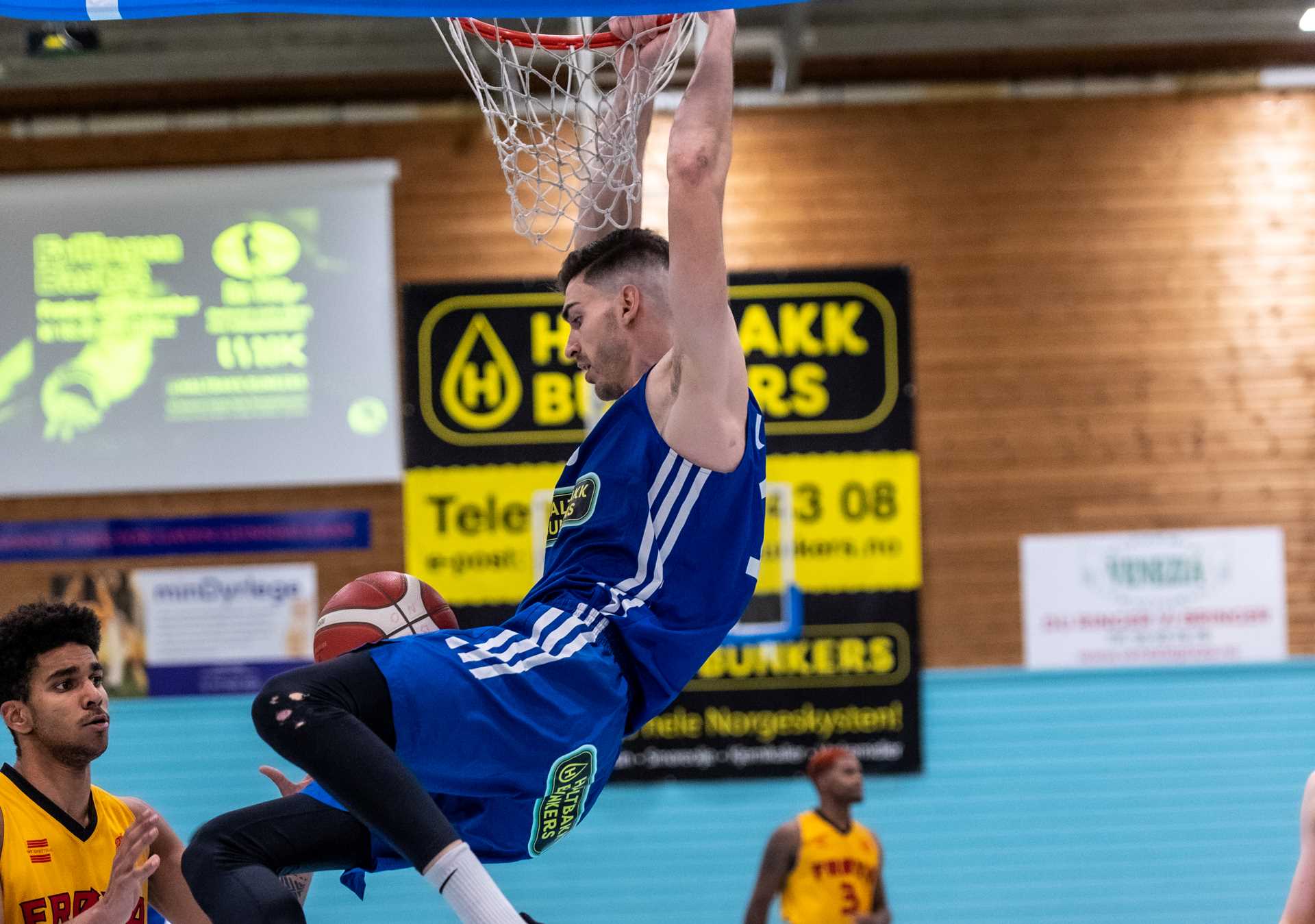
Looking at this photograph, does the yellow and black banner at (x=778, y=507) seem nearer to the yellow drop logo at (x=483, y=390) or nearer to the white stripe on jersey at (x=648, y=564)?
the yellow drop logo at (x=483, y=390)

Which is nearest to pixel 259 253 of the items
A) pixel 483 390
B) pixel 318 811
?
pixel 483 390

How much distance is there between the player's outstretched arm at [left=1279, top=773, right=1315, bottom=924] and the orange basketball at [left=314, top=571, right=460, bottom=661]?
2020 mm

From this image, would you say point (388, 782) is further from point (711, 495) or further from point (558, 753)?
point (711, 495)

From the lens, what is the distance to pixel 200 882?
270 cm

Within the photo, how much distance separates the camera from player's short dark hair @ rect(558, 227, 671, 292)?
318 centimetres

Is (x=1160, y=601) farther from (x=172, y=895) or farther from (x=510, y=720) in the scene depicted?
(x=510, y=720)

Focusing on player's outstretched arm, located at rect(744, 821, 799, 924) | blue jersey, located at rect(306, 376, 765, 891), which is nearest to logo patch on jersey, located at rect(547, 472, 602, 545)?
blue jersey, located at rect(306, 376, 765, 891)

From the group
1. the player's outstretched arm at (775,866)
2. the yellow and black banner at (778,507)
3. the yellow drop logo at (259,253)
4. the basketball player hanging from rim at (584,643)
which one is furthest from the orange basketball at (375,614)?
the yellow drop logo at (259,253)

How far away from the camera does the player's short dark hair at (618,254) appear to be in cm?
318

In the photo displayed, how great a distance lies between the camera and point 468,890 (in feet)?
7.91

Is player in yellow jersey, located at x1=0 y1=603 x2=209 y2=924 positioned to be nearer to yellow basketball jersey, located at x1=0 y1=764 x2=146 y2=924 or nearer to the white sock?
yellow basketball jersey, located at x1=0 y1=764 x2=146 y2=924

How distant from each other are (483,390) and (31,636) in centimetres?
495

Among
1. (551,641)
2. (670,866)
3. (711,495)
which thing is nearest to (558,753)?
(551,641)

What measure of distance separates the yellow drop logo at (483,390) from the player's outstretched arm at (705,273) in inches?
232
